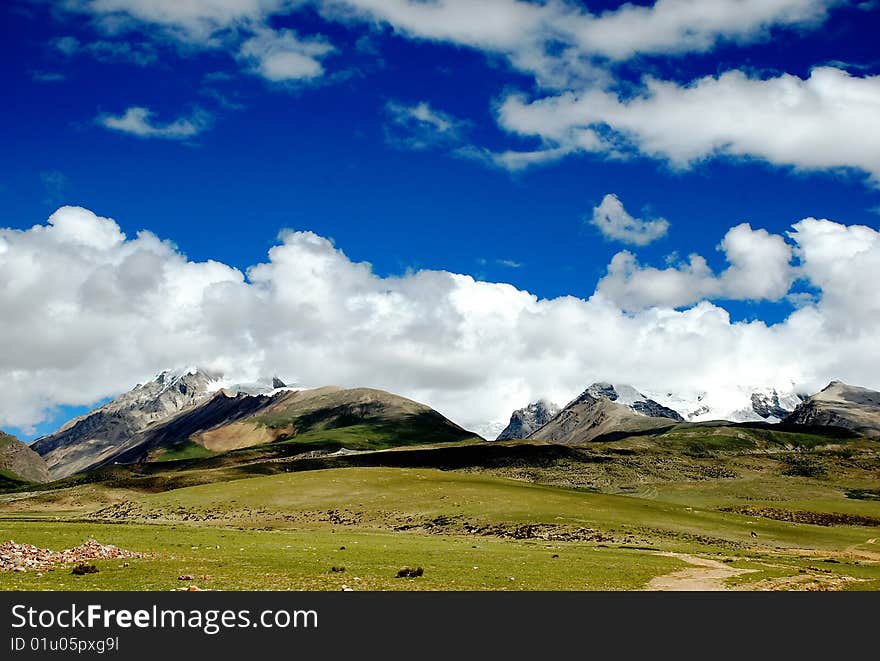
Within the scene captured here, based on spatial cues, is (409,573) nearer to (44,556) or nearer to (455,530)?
(44,556)

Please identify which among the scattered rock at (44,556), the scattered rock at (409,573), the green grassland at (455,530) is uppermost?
the scattered rock at (44,556)

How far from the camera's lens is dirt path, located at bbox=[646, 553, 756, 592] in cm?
4144

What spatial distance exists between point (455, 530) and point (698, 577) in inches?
1752

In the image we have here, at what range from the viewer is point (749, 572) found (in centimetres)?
5134

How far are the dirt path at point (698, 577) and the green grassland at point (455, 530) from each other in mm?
842

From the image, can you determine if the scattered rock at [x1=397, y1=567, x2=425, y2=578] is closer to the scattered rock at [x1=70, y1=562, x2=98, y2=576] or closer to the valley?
the valley

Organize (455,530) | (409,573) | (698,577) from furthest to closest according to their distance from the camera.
Result: (455,530) → (698,577) → (409,573)

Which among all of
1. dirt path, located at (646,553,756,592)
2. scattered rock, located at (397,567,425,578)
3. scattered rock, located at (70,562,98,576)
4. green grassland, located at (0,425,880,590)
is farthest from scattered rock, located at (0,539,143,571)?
dirt path, located at (646,553,756,592)

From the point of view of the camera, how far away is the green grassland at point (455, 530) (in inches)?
1599

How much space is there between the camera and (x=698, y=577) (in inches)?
1849

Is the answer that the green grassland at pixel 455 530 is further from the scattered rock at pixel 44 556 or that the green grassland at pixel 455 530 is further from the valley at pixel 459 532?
the scattered rock at pixel 44 556

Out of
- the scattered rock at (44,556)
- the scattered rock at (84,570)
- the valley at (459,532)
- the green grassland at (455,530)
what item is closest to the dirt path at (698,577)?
the valley at (459,532)

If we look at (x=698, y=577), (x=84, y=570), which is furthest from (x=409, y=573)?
(x=698, y=577)

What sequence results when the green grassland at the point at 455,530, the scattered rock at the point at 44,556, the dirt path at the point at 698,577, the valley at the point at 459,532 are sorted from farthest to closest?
the dirt path at the point at 698,577 < the green grassland at the point at 455,530 < the valley at the point at 459,532 < the scattered rock at the point at 44,556
